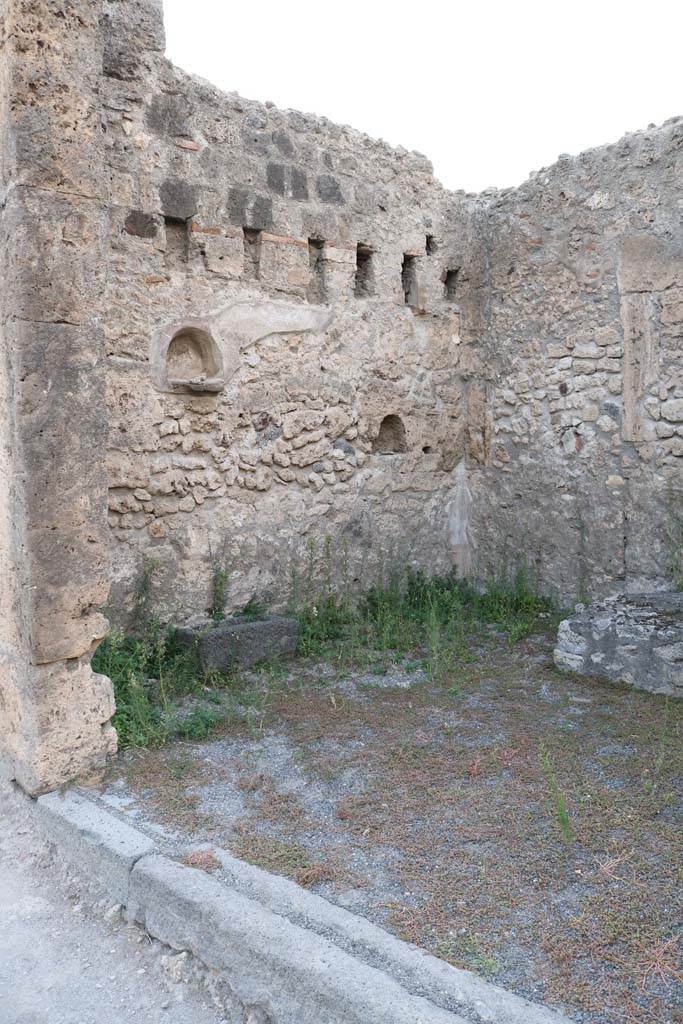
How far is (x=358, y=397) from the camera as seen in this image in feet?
20.1

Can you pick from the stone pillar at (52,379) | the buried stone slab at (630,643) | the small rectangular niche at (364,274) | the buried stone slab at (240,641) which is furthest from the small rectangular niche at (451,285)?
the stone pillar at (52,379)

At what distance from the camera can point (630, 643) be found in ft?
15.2

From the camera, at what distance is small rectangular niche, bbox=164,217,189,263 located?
16.7 feet

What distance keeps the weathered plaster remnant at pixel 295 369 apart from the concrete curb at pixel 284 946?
76cm

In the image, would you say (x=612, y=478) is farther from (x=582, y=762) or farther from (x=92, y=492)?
(x=92, y=492)

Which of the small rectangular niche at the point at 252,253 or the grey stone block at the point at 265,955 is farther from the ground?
the small rectangular niche at the point at 252,253

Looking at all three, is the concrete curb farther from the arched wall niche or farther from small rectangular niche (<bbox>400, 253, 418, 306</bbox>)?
small rectangular niche (<bbox>400, 253, 418, 306</bbox>)

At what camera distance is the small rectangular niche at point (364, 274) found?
6148 millimetres

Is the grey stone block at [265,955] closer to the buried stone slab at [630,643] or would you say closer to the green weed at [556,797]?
the green weed at [556,797]

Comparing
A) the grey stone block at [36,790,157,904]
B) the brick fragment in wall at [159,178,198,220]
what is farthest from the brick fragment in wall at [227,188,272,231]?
the grey stone block at [36,790,157,904]

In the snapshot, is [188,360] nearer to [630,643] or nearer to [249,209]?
[249,209]

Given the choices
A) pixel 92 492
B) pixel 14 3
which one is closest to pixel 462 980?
pixel 92 492

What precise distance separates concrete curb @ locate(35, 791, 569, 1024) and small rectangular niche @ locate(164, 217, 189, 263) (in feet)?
11.2

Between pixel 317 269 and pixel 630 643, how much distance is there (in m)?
3.26
